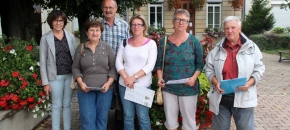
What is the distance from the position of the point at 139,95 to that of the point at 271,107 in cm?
386

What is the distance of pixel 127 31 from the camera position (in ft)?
13.6

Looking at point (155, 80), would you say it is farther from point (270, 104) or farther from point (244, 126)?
point (270, 104)

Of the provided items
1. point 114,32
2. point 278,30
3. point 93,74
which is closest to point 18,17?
point 114,32

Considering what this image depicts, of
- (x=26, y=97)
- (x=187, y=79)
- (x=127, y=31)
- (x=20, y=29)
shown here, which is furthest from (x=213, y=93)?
(x=20, y=29)

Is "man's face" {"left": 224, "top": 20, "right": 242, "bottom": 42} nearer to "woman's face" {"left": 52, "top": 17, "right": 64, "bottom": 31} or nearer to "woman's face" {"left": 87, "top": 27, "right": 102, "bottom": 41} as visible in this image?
"woman's face" {"left": 87, "top": 27, "right": 102, "bottom": 41}

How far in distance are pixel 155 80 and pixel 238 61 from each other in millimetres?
1496

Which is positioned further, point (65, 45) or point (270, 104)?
point (270, 104)

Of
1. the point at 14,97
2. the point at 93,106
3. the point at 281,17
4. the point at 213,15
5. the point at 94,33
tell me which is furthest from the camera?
the point at 281,17

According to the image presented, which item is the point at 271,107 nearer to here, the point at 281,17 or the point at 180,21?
the point at 180,21

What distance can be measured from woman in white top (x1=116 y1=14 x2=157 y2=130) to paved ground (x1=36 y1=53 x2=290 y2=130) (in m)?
1.27

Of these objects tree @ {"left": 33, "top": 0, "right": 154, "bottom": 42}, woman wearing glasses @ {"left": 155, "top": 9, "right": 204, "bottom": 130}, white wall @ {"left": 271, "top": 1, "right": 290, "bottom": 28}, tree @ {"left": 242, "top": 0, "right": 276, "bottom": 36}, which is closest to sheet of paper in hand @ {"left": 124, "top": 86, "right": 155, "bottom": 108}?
woman wearing glasses @ {"left": 155, "top": 9, "right": 204, "bottom": 130}

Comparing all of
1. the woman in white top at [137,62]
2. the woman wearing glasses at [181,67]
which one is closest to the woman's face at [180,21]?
the woman wearing glasses at [181,67]

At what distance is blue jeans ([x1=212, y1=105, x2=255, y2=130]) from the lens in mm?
3209

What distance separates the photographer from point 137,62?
3.57 meters
